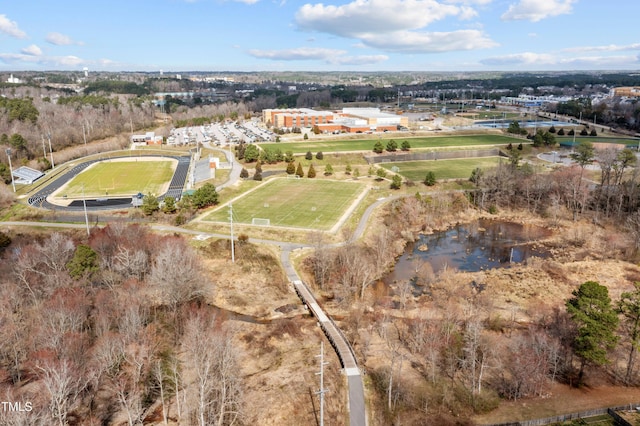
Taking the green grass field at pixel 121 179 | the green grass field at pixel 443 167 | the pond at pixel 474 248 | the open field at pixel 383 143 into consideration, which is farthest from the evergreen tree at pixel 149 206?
the open field at pixel 383 143

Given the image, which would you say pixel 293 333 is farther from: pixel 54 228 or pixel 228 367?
pixel 54 228

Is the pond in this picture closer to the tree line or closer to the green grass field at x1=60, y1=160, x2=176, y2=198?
the tree line

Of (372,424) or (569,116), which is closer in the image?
(372,424)

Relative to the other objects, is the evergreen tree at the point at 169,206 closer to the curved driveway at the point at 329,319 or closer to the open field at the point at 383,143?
the curved driveway at the point at 329,319

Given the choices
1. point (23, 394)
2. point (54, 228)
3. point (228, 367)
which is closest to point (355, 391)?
point (228, 367)

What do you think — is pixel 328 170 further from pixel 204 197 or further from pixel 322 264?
pixel 322 264

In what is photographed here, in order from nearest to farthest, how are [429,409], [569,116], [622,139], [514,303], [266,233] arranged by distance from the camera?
[429,409] < [514,303] < [266,233] < [622,139] < [569,116]
